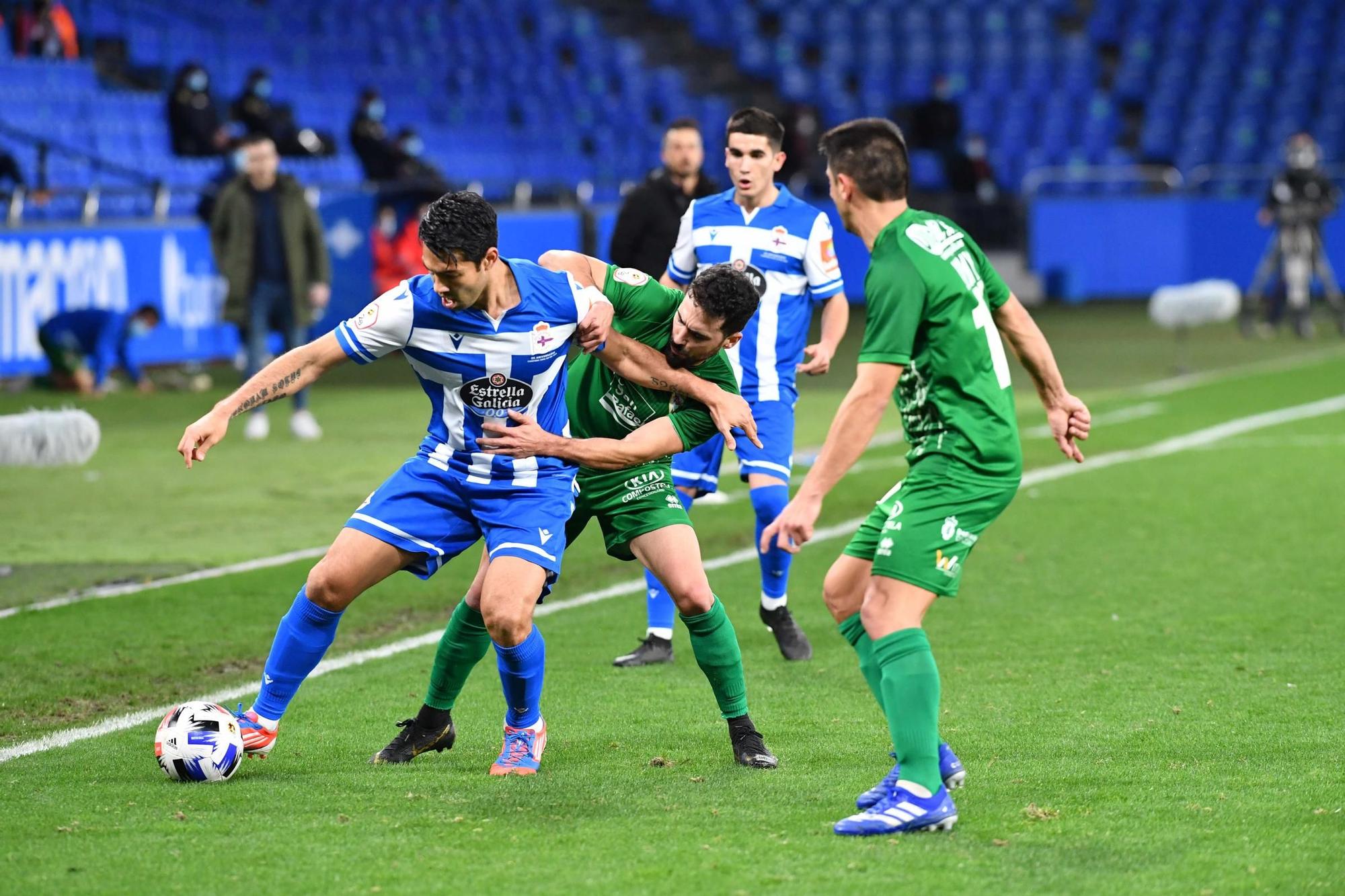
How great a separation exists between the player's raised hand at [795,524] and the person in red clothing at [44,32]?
17.8m

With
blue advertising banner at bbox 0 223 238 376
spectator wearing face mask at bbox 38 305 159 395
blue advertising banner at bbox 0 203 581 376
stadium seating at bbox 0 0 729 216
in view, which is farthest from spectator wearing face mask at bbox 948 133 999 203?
spectator wearing face mask at bbox 38 305 159 395

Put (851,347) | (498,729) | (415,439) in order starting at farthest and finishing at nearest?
(851,347) < (415,439) < (498,729)

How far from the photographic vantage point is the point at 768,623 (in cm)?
721

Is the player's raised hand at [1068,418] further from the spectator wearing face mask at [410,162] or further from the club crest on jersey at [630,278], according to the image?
the spectator wearing face mask at [410,162]

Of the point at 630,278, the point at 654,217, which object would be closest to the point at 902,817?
the point at 630,278

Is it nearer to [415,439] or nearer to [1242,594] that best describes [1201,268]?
[415,439]

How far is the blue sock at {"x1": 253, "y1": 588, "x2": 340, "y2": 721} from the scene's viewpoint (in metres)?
5.28

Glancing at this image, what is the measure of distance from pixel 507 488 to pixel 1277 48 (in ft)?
93.4

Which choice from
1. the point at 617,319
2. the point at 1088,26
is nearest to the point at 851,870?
the point at 617,319

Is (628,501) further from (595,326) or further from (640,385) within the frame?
(595,326)

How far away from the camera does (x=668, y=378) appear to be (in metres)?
5.43

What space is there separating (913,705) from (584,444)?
1.31 metres

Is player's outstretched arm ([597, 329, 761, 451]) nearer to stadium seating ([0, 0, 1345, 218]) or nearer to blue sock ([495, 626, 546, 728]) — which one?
blue sock ([495, 626, 546, 728])

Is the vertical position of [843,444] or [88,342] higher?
[843,444]
